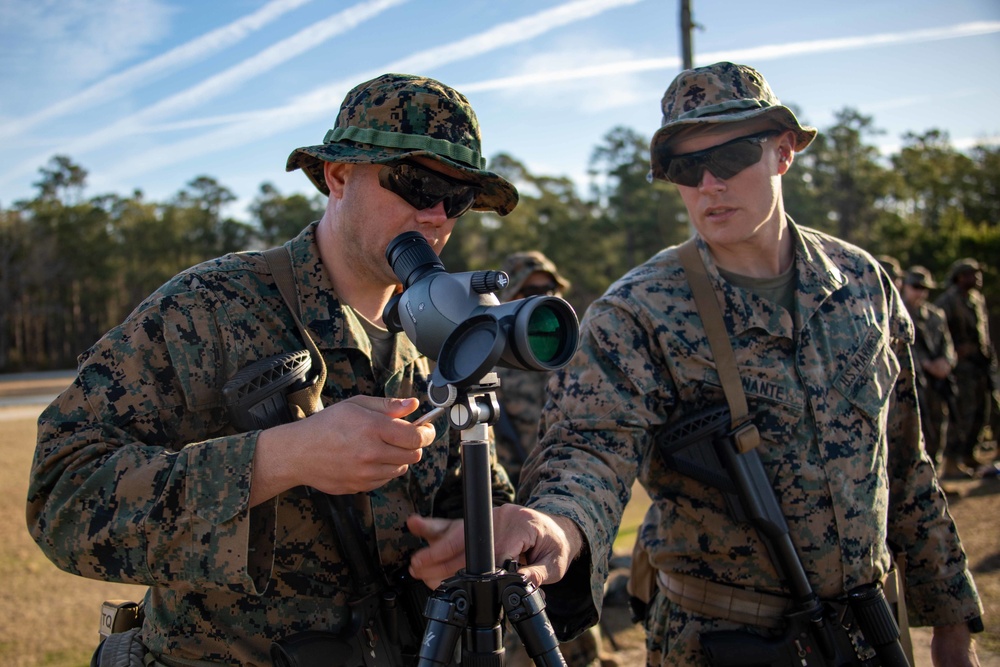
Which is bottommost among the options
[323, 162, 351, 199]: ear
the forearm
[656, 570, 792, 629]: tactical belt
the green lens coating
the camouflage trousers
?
the camouflage trousers

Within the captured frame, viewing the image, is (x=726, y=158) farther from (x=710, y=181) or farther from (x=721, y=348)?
(x=721, y=348)

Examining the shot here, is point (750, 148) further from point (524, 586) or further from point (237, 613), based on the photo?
point (237, 613)

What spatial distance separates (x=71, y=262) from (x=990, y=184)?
47138 mm

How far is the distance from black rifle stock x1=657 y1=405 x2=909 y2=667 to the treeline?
121ft

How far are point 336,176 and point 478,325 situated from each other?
0.86 metres

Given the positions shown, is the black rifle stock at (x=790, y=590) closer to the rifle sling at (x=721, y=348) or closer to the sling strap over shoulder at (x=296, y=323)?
the rifle sling at (x=721, y=348)

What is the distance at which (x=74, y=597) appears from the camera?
607cm

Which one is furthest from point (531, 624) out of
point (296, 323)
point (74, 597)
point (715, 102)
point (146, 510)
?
point (74, 597)

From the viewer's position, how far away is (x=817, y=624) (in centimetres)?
245

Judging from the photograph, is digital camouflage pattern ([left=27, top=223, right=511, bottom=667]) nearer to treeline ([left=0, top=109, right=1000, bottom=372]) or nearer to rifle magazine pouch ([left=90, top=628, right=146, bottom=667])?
rifle magazine pouch ([left=90, top=628, right=146, bottom=667])

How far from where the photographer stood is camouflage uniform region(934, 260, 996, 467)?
36.8 feet

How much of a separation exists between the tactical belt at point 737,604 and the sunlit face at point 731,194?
113cm

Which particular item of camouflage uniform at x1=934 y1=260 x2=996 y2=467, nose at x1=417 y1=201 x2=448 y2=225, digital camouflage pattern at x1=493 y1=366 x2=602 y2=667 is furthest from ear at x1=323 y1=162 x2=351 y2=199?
camouflage uniform at x1=934 y1=260 x2=996 y2=467

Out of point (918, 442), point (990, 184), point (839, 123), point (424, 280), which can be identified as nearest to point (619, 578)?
point (918, 442)
